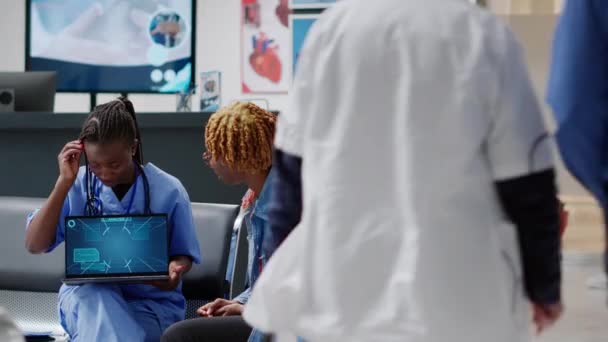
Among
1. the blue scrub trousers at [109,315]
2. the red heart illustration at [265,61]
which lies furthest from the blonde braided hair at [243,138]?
the red heart illustration at [265,61]

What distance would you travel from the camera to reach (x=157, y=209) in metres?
2.64

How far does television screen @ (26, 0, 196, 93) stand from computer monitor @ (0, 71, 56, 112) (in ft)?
6.04

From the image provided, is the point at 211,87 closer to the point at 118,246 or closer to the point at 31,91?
Result: the point at 31,91

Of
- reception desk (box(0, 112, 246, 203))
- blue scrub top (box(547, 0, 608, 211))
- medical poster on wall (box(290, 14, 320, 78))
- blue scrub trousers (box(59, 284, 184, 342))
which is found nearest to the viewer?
blue scrub top (box(547, 0, 608, 211))

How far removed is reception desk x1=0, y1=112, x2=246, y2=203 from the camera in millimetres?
3711

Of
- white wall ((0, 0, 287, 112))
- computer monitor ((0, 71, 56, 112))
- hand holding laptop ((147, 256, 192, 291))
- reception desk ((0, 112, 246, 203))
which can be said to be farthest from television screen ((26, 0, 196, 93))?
hand holding laptop ((147, 256, 192, 291))

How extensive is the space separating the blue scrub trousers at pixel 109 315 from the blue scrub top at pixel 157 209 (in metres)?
0.03

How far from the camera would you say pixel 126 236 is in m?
2.56

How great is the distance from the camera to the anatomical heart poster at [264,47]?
22.4ft

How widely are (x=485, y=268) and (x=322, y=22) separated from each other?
43cm

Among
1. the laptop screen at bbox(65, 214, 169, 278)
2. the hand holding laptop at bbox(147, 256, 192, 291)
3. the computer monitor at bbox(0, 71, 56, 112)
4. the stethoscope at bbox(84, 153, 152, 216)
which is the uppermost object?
the computer monitor at bbox(0, 71, 56, 112)

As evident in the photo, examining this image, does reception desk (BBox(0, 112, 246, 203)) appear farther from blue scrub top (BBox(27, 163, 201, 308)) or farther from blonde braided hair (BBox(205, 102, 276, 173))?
blonde braided hair (BBox(205, 102, 276, 173))

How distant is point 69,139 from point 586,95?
2731mm

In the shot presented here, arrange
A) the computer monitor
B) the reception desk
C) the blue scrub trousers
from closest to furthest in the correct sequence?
the blue scrub trousers → the reception desk → the computer monitor
